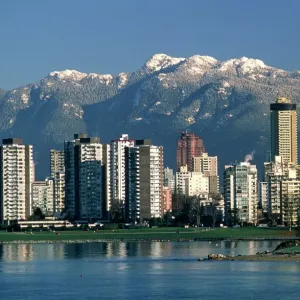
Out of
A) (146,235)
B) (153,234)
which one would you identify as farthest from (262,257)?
(153,234)

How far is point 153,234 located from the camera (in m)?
165

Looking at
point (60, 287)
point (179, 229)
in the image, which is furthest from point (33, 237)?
point (60, 287)

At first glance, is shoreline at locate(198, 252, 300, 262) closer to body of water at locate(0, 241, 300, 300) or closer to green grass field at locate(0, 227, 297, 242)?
body of water at locate(0, 241, 300, 300)

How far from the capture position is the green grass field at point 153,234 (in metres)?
160

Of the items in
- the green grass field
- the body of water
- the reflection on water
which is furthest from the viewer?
the green grass field

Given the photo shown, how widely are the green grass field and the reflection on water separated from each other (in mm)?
11701

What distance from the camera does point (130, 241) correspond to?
154 m

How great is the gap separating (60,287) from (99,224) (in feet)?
376

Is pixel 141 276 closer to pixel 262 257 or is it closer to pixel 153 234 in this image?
pixel 262 257

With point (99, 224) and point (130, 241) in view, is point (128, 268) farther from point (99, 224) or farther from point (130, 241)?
→ point (99, 224)

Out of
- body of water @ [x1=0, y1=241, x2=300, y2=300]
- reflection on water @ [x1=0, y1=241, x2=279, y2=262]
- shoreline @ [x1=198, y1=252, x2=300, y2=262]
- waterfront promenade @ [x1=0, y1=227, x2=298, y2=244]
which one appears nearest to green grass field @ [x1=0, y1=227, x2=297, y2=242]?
waterfront promenade @ [x1=0, y1=227, x2=298, y2=244]

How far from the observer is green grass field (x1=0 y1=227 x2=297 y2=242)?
525ft

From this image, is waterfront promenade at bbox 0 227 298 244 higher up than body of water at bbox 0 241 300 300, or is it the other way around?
waterfront promenade at bbox 0 227 298 244

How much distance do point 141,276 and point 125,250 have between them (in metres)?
37.9
